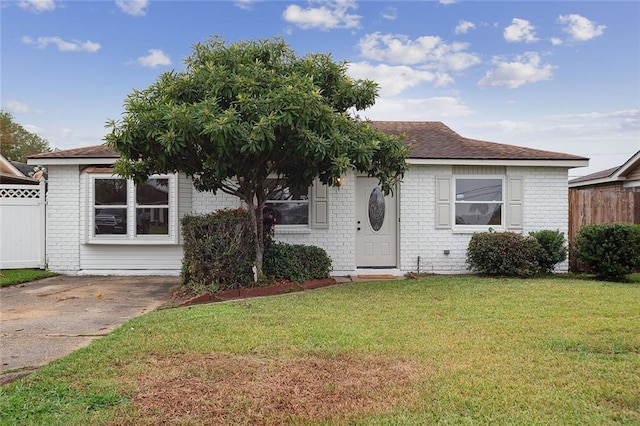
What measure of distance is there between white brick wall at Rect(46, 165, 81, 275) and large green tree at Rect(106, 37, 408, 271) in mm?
3326

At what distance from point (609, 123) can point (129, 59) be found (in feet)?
57.2

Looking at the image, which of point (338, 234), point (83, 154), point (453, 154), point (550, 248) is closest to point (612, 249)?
point (550, 248)

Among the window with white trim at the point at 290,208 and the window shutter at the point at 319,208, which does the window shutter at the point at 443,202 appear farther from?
the window with white trim at the point at 290,208

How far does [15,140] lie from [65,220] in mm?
34597

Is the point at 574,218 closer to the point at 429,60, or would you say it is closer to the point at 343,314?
the point at 429,60

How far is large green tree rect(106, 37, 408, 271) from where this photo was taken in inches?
269

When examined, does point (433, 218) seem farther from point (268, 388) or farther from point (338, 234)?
point (268, 388)

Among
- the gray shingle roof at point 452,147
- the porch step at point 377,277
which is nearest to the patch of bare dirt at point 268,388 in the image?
the porch step at point 377,277

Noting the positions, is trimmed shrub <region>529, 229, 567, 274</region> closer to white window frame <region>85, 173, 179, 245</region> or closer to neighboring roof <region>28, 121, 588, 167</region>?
neighboring roof <region>28, 121, 588, 167</region>

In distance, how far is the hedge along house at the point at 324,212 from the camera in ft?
35.0

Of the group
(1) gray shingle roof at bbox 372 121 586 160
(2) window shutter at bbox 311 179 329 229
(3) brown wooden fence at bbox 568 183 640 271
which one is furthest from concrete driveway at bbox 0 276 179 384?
(3) brown wooden fence at bbox 568 183 640 271

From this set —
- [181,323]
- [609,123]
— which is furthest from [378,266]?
[609,123]

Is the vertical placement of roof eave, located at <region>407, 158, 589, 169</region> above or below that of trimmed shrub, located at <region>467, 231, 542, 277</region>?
above

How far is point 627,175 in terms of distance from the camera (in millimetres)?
14359
